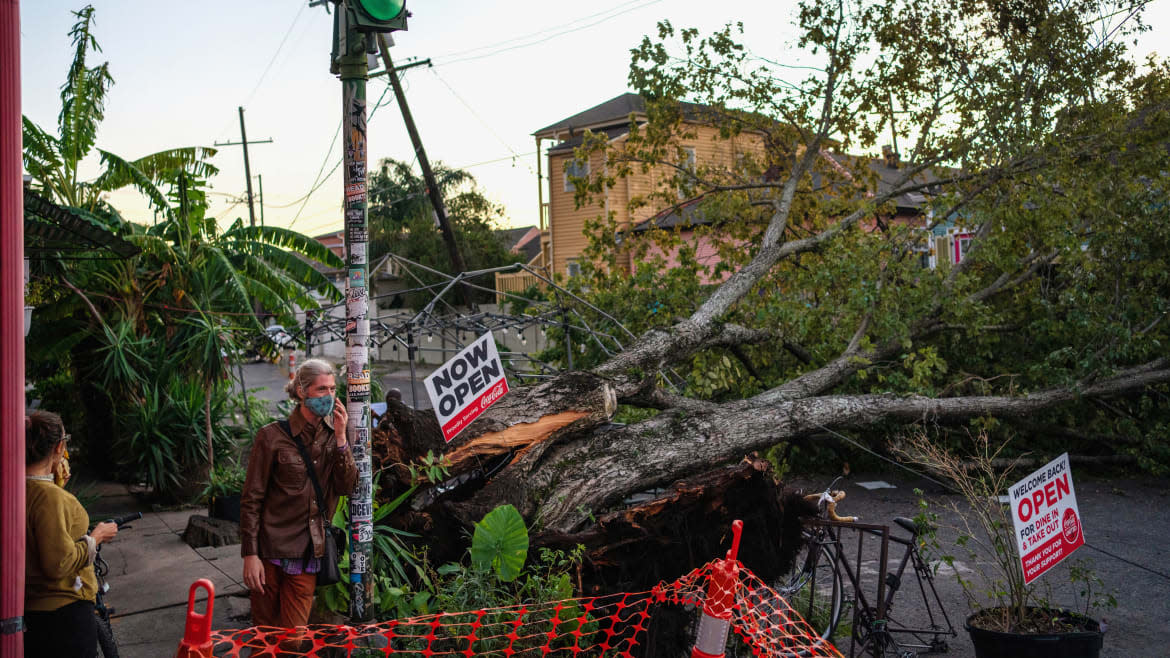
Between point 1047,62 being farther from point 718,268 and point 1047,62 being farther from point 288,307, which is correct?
point 288,307

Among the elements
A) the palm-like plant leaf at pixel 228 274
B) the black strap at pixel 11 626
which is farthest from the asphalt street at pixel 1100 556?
the palm-like plant leaf at pixel 228 274

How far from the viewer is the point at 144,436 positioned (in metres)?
9.33

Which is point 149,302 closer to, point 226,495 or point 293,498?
point 226,495

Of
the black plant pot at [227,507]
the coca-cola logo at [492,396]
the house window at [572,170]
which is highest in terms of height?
the house window at [572,170]

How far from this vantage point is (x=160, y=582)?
670cm

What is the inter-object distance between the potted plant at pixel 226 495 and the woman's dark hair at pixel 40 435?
5104 mm

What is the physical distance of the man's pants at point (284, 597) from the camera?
13.9 feet

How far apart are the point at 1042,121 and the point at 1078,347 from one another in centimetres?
280

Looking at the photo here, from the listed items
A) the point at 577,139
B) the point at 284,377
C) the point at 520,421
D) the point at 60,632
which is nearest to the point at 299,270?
the point at 520,421

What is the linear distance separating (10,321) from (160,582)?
Answer: 4815 mm

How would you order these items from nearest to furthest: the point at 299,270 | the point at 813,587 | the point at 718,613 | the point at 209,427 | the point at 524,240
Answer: the point at 718,613
the point at 813,587
the point at 209,427
the point at 299,270
the point at 524,240

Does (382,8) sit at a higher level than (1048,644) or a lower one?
higher

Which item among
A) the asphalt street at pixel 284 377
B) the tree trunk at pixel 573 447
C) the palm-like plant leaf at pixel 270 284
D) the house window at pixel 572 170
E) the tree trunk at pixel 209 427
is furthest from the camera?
the asphalt street at pixel 284 377

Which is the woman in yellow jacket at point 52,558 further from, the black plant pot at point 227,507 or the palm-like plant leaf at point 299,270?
the palm-like plant leaf at point 299,270
